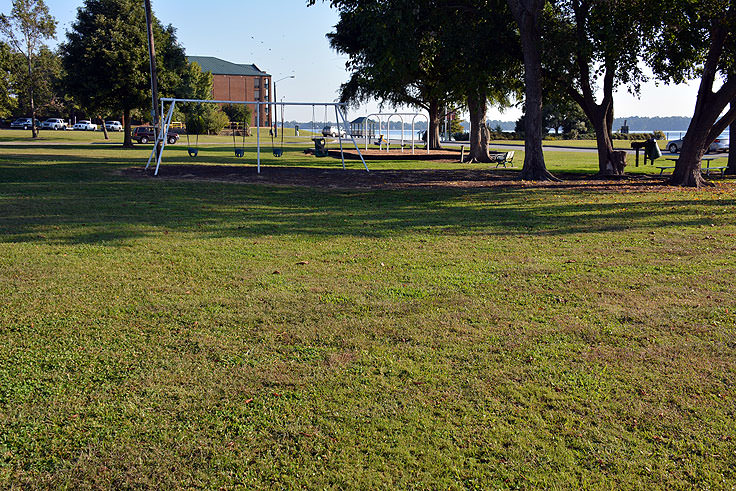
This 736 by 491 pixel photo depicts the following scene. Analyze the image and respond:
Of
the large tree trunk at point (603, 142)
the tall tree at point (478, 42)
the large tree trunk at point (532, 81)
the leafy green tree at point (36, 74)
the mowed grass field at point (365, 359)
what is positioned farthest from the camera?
the leafy green tree at point (36, 74)

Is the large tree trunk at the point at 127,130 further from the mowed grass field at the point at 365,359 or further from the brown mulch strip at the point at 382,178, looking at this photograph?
the mowed grass field at the point at 365,359

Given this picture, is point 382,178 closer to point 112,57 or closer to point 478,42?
point 478,42

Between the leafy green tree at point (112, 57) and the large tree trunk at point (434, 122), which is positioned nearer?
the leafy green tree at point (112, 57)

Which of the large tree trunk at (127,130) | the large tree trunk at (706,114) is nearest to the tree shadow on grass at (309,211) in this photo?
the large tree trunk at (706,114)

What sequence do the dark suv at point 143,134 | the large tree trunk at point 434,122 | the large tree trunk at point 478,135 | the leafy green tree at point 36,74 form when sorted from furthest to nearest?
the leafy green tree at point 36,74
the dark suv at point 143,134
the large tree trunk at point 434,122
the large tree trunk at point 478,135

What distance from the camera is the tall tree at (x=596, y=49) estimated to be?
18.3 metres

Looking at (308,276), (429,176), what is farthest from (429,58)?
(308,276)

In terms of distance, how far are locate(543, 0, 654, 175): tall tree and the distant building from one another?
102m

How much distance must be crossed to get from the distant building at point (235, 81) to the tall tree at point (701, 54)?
104m

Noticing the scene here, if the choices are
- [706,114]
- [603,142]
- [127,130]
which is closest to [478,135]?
[603,142]

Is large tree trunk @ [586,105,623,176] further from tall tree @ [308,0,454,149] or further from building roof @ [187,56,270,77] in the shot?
building roof @ [187,56,270,77]

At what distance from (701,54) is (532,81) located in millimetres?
5904

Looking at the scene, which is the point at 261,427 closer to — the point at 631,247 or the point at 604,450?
the point at 604,450

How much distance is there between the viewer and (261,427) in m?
3.68
